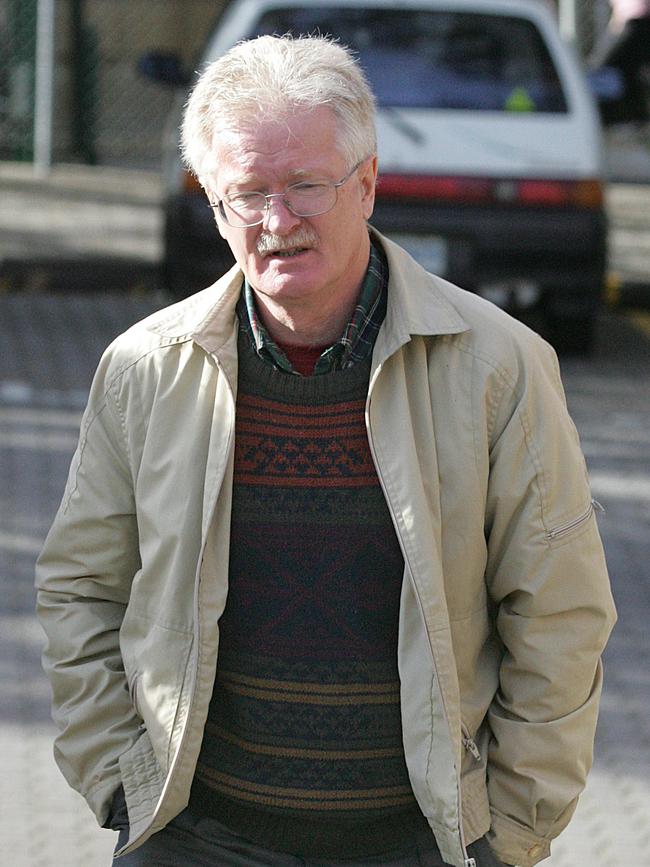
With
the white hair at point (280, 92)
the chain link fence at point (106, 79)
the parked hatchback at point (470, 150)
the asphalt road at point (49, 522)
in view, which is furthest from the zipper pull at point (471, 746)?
the chain link fence at point (106, 79)

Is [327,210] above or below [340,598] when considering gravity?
above

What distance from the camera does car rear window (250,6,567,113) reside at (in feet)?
29.5

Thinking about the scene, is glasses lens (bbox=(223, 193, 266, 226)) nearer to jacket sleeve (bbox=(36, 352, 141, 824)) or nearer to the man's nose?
the man's nose

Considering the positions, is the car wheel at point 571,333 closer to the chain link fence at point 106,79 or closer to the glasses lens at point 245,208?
the glasses lens at point 245,208

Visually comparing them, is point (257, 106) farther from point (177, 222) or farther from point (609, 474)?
point (177, 222)

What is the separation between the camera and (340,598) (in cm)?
248

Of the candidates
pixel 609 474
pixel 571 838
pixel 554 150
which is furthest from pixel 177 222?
pixel 571 838

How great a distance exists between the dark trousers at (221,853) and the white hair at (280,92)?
100 centimetres

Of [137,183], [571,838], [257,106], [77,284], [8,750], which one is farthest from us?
[137,183]

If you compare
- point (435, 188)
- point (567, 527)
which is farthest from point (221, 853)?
point (435, 188)

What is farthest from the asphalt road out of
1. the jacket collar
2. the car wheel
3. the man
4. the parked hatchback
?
the jacket collar

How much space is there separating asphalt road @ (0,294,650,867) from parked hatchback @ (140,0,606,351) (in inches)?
29.1

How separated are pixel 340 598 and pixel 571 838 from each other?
214 cm

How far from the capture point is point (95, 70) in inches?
701
